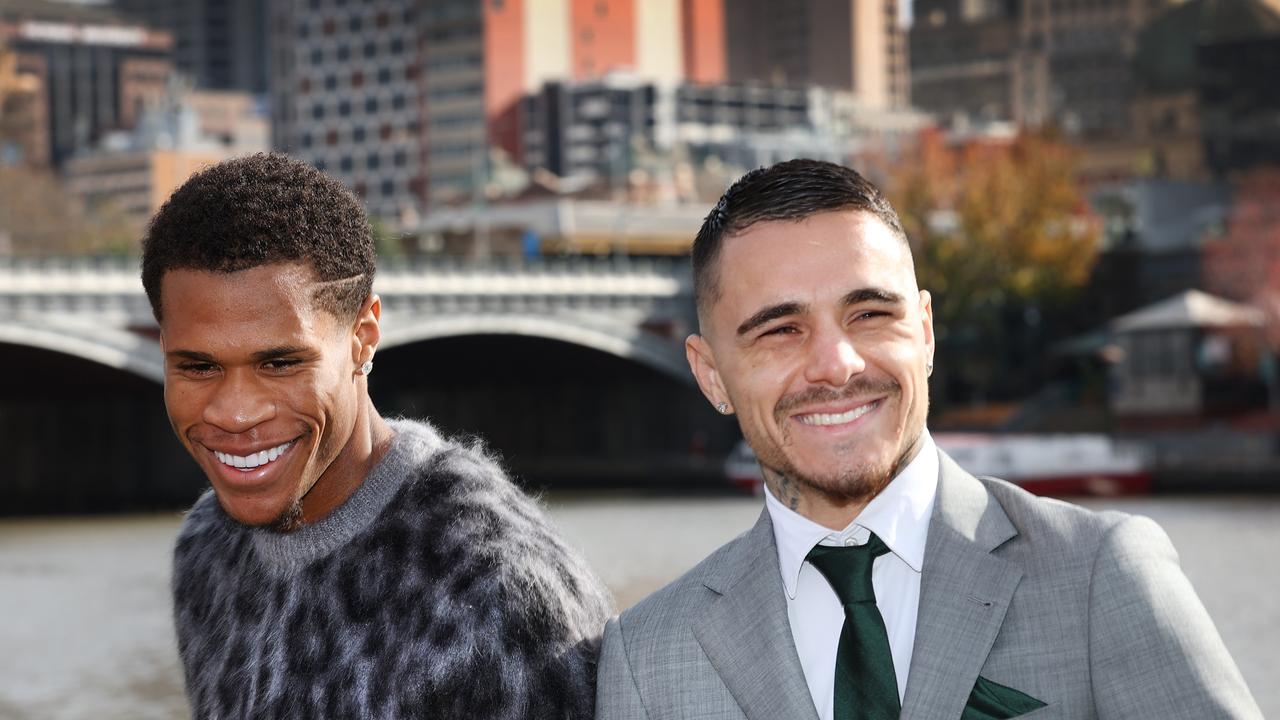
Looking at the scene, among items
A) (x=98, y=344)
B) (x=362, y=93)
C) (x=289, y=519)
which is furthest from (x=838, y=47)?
(x=289, y=519)

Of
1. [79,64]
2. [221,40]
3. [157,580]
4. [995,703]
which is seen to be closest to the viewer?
[995,703]

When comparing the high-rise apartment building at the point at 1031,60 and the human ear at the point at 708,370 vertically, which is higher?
the high-rise apartment building at the point at 1031,60

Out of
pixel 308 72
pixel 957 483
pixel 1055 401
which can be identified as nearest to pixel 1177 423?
pixel 1055 401

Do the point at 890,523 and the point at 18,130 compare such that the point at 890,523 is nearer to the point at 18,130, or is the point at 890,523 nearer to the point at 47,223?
the point at 47,223

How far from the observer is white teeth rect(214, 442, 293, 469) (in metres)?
3.28

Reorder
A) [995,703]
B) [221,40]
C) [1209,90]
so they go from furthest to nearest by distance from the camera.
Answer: [221,40] → [1209,90] → [995,703]

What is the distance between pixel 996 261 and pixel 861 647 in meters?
43.7

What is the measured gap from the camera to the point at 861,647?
3088mm

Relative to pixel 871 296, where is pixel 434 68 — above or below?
above

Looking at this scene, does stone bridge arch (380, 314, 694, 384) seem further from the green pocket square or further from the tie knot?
the green pocket square

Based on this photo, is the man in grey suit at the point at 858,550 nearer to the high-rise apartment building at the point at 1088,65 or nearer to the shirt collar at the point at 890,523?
the shirt collar at the point at 890,523

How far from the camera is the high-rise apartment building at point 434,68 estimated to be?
4070 inches

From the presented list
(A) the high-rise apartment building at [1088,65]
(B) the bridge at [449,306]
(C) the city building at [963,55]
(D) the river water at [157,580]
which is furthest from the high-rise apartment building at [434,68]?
(D) the river water at [157,580]

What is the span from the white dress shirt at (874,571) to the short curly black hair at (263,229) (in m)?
0.79
